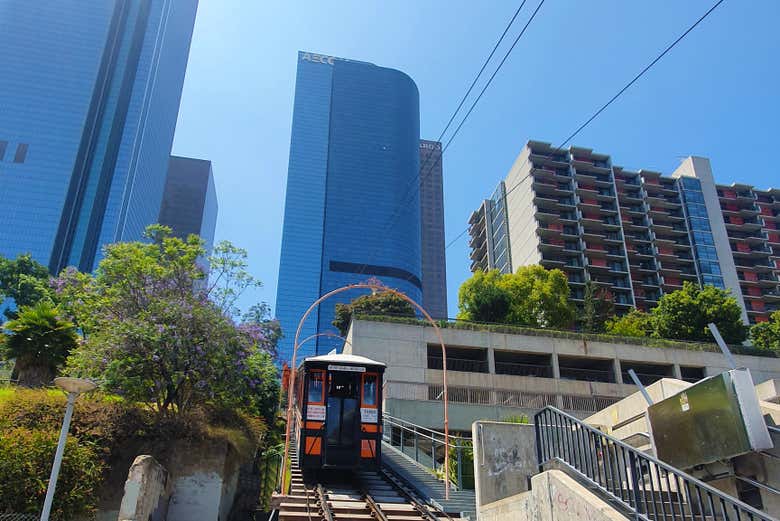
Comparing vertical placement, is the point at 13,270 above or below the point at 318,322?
below

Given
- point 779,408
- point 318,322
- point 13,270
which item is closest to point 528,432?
point 779,408

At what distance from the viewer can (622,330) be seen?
4991 centimetres

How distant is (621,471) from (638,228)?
3041 inches

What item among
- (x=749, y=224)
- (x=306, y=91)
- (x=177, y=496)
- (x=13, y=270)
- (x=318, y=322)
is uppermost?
(x=306, y=91)

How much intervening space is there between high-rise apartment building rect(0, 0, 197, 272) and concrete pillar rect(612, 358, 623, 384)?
84.5 metres

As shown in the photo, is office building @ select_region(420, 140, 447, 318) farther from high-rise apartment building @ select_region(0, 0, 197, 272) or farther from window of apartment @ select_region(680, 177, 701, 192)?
window of apartment @ select_region(680, 177, 701, 192)

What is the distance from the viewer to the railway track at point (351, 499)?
10.4 metres

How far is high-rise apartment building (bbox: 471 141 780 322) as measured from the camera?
7350 cm

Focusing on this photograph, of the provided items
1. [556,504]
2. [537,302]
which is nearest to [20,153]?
[537,302]

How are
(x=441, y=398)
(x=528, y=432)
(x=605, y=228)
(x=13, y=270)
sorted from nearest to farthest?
(x=528, y=432) < (x=441, y=398) < (x=13, y=270) < (x=605, y=228)

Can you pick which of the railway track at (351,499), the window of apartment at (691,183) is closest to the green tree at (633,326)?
the window of apartment at (691,183)

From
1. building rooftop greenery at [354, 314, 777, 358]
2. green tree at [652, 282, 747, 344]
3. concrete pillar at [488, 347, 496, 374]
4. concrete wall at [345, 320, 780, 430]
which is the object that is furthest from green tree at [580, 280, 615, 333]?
concrete pillar at [488, 347, 496, 374]

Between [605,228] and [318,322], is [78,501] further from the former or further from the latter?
[318,322]

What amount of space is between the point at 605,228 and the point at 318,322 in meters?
55.2
